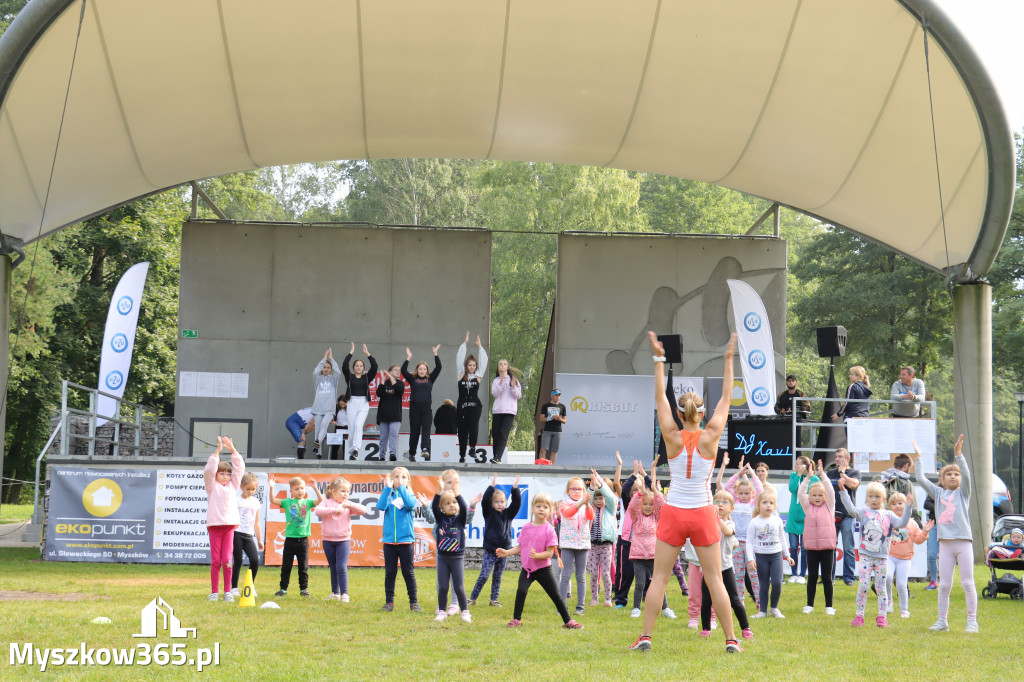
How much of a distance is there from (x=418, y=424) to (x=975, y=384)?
888cm

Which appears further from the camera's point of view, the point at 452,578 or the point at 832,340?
the point at 832,340

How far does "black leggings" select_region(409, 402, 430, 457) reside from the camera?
15945mm

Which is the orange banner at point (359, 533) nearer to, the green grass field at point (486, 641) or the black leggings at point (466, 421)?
the black leggings at point (466, 421)

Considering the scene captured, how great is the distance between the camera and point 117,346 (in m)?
17.5

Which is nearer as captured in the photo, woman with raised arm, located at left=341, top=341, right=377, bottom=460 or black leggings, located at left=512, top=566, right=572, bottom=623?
black leggings, located at left=512, top=566, right=572, bottom=623

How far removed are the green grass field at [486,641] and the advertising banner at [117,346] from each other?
239 inches

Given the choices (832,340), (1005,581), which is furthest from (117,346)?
(1005,581)

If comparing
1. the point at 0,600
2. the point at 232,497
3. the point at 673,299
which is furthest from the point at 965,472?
the point at 673,299

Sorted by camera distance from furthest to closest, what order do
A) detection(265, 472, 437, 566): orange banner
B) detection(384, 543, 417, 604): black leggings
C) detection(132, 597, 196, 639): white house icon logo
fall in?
detection(265, 472, 437, 566): orange banner < detection(384, 543, 417, 604): black leggings < detection(132, 597, 196, 639): white house icon logo

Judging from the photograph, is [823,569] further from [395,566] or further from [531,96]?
[531,96]

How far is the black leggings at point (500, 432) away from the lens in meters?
16.1

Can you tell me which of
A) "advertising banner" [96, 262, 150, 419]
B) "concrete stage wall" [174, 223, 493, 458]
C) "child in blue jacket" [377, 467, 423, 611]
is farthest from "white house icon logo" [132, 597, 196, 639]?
"concrete stage wall" [174, 223, 493, 458]

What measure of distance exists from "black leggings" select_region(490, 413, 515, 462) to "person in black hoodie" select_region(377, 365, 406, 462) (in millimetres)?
1562

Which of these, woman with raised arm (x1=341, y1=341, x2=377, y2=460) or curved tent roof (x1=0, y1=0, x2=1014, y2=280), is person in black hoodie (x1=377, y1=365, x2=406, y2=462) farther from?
curved tent roof (x1=0, y1=0, x2=1014, y2=280)
